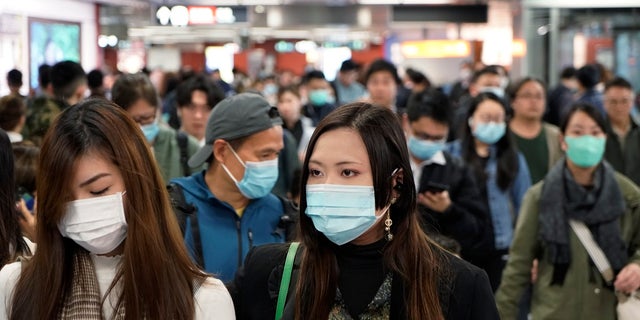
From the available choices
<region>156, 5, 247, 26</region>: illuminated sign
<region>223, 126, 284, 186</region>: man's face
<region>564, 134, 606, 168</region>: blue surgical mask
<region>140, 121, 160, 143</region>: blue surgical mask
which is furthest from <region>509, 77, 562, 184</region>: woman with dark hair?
<region>156, 5, 247, 26</region>: illuminated sign

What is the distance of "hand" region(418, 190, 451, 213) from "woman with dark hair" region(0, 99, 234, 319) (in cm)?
266

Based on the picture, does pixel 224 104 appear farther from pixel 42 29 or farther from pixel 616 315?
pixel 42 29

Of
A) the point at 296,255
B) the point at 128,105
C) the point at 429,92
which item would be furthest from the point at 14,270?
the point at 429,92

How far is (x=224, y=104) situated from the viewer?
4.08 meters

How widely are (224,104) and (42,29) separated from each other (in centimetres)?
949

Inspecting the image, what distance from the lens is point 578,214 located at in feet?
16.1

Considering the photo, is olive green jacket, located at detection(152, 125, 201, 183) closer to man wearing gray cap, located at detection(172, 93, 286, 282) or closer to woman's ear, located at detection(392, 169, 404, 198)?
man wearing gray cap, located at detection(172, 93, 286, 282)

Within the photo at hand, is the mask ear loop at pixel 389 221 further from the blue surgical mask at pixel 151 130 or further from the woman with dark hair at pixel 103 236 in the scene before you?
Answer: the blue surgical mask at pixel 151 130

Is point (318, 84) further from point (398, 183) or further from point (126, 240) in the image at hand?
point (126, 240)

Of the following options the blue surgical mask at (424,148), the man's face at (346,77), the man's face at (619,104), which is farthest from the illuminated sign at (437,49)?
the blue surgical mask at (424,148)

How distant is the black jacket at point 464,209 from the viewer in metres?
5.20

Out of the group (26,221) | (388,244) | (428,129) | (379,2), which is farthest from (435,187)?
(379,2)

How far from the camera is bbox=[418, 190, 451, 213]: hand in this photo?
508 centimetres

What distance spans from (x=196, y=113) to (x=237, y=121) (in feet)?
8.25
